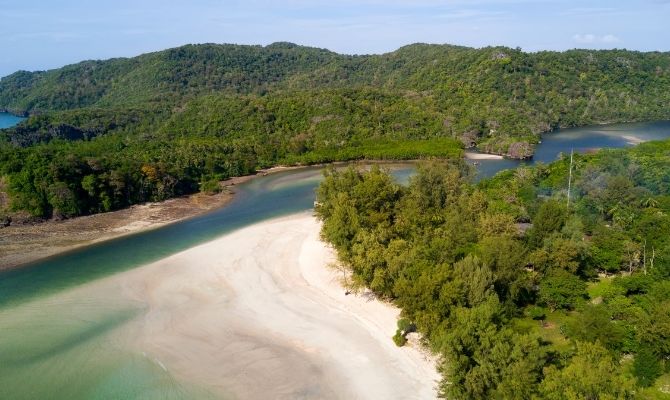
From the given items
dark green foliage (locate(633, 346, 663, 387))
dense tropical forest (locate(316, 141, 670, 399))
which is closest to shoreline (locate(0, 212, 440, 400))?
dense tropical forest (locate(316, 141, 670, 399))

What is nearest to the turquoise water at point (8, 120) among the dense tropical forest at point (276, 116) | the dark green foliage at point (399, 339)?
the dense tropical forest at point (276, 116)

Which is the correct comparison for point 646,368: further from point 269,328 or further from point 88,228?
point 88,228

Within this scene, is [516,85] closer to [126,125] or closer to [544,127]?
[544,127]

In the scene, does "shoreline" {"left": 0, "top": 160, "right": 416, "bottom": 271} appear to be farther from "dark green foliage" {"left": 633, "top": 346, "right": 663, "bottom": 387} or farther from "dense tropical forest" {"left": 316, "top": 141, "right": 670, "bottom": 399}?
"dark green foliage" {"left": 633, "top": 346, "right": 663, "bottom": 387}

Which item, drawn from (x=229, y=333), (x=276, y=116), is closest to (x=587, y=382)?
(x=229, y=333)

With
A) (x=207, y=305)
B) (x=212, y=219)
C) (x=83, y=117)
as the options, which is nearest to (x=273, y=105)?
(x=83, y=117)
